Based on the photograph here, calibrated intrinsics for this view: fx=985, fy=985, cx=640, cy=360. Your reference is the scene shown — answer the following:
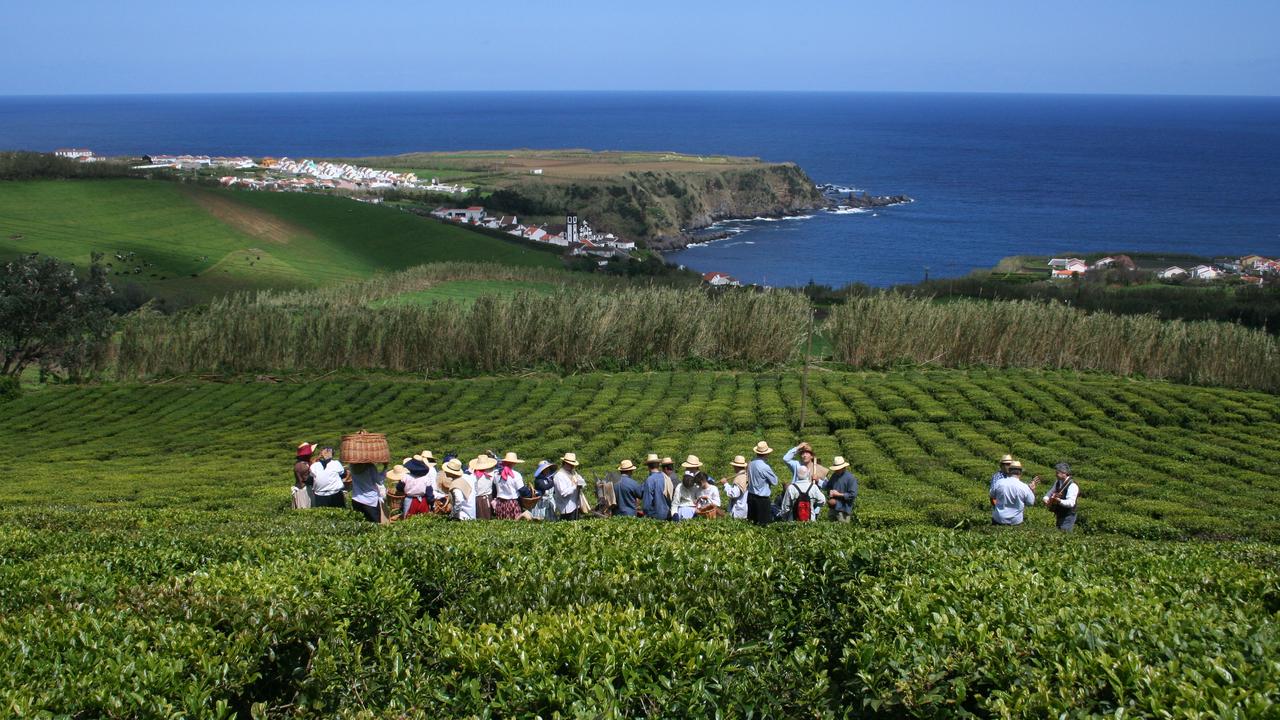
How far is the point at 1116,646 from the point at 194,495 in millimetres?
16919

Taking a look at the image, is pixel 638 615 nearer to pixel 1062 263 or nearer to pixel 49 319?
pixel 49 319

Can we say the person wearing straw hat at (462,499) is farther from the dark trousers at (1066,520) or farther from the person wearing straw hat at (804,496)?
the dark trousers at (1066,520)

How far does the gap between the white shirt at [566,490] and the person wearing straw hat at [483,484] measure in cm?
116

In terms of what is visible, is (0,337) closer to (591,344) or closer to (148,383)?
(148,383)

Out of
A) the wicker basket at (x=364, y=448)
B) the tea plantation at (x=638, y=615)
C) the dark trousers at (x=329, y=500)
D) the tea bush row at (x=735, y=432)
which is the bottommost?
the tea bush row at (x=735, y=432)

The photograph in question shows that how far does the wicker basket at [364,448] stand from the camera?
15.6m

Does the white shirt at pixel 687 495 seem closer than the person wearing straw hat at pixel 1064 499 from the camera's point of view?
No

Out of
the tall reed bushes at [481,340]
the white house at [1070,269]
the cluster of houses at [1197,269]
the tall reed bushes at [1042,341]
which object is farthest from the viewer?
the white house at [1070,269]

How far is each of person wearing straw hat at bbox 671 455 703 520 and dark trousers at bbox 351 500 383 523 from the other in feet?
15.8

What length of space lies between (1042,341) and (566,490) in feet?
80.1

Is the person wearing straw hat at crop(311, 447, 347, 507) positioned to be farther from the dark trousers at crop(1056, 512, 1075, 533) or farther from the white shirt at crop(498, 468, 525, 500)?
the dark trousers at crop(1056, 512, 1075, 533)

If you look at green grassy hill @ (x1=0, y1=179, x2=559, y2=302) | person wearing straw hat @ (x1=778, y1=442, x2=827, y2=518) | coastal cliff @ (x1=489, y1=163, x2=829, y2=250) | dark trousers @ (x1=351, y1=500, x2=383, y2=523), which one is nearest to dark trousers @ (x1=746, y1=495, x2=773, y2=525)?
person wearing straw hat @ (x1=778, y1=442, x2=827, y2=518)

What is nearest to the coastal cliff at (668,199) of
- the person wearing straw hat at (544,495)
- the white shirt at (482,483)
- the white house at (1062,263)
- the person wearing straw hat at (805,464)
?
the white house at (1062,263)

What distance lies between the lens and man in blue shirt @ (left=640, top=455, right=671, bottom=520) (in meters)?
16.0
